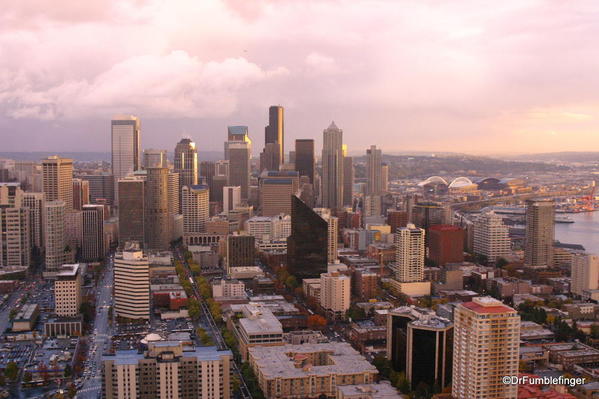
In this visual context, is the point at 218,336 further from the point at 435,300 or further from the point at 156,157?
the point at 156,157

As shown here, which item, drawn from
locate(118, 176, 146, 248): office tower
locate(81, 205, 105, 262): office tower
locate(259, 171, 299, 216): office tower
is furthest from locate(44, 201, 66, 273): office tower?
locate(259, 171, 299, 216): office tower

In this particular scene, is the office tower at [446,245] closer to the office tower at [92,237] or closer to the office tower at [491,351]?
the office tower at [92,237]

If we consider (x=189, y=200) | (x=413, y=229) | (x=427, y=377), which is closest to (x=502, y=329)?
(x=427, y=377)

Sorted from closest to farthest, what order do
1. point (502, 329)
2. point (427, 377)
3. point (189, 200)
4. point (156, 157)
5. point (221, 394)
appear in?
point (502, 329) < point (221, 394) < point (427, 377) < point (189, 200) < point (156, 157)

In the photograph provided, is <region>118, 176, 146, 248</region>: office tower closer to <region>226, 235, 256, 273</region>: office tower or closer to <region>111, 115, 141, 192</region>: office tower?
<region>226, 235, 256, 273</region>: office tower

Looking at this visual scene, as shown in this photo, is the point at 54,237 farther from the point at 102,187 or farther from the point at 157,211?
the point at 102,187

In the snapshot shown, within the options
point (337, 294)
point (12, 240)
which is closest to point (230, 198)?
point (12, 240)
